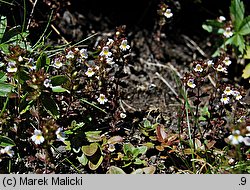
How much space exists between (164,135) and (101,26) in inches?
52.4

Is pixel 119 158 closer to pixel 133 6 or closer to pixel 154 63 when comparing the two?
pixel 154 63

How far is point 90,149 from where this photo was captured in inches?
123

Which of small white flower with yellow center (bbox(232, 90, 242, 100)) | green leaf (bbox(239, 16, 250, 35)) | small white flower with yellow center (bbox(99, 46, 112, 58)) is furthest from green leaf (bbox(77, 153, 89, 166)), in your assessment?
green leaf (bbox(239, 16, 250, 35))

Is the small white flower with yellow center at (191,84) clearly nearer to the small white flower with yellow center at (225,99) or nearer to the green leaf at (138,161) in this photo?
the small white flower with yellow center at (225,99)

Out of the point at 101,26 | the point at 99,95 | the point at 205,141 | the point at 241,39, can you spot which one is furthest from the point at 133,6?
the point at 205,141

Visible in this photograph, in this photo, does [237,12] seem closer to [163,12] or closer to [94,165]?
[163,12]

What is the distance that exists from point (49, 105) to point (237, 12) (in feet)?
5.69

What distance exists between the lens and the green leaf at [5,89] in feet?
10.0

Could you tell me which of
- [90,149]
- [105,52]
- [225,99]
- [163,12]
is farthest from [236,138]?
[163,12]

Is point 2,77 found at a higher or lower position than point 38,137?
higher

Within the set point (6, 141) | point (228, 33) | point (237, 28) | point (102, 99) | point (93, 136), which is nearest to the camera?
point (6, 141)

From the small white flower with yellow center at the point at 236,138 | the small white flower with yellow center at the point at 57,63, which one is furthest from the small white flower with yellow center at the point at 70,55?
the small white flower with yellow center at the point at 236,138

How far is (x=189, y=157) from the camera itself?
3285mm

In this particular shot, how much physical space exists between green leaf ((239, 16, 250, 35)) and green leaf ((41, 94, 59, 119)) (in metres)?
1.66
